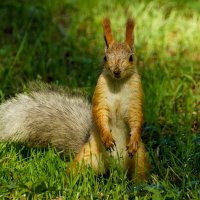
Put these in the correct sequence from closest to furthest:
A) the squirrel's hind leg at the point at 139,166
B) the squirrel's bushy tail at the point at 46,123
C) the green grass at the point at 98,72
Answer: the green grass at the point at 98,72, the squirrel's hind leg at the point at 139,166, the squirrel's bushy tail at the point at 46,123

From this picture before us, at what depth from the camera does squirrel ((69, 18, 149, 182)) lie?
12.9 ft

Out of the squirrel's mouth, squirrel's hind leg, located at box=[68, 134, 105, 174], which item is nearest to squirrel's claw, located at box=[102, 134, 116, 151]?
squirrel's hind leg, located at box=[68, 134, 105, 174]

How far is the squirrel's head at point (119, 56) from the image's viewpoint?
388 centimetres

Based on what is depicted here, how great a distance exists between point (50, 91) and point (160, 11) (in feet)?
8.80

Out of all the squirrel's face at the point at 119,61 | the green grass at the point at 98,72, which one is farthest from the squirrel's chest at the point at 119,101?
the green grass at the point at 98,72

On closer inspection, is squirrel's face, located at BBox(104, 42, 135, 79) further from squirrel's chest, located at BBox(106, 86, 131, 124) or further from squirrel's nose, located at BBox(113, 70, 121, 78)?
squirrel's chest, located at BBox(106, 86, 131, 124)

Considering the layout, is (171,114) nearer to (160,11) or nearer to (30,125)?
(30,125)

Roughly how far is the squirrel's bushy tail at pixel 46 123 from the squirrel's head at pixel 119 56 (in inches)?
23.1

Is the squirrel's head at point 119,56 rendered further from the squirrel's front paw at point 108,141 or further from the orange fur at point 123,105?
the squirrel's front paw at point 108,141

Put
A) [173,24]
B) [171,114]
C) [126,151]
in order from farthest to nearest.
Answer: [173,24] → [171,114] → [126,151]

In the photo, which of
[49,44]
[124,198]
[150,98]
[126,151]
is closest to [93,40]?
[49,44]

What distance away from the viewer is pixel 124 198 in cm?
355

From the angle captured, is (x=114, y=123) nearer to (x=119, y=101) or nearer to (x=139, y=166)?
(x=119, y=101)

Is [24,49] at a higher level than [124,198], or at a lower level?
higher
